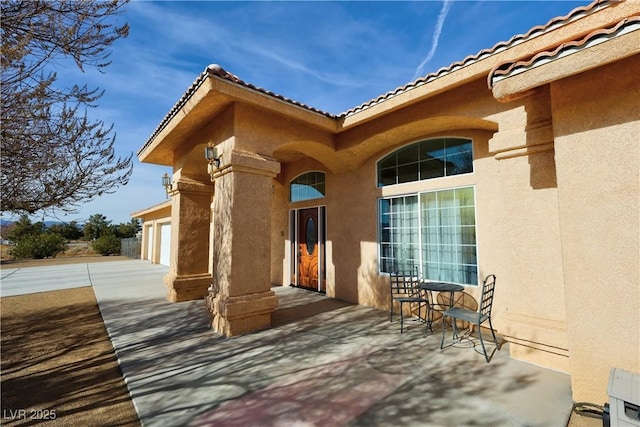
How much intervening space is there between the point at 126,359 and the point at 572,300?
19.2 feet

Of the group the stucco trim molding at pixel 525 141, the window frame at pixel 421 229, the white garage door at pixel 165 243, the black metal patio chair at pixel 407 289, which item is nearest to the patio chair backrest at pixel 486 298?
the window frame at pixel 421 229

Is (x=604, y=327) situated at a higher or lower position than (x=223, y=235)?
lower

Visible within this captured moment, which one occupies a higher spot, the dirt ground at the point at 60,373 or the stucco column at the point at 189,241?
the stucco column at the point at 189,241

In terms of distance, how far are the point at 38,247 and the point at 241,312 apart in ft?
95.5

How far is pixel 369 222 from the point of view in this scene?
723 cm

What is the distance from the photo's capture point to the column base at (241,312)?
502cm

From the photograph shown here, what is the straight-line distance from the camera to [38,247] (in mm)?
23719

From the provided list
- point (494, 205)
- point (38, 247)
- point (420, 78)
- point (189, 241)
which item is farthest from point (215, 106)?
point (38, 247)

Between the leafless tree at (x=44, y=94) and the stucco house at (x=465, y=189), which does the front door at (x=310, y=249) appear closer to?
the stucco house at (x=465, y=189)

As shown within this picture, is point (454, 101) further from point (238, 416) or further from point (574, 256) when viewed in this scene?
point (238, 416)

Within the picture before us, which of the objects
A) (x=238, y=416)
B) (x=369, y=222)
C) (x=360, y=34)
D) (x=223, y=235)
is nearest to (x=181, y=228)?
(x=223, y=235)

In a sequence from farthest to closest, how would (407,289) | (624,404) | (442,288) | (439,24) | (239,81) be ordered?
(407,289) → (439,24) → (442,288) → (239,81) → (624,404)

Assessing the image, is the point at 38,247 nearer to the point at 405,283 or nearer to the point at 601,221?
the point at 405,283

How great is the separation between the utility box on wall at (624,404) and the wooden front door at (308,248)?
7.08 m
